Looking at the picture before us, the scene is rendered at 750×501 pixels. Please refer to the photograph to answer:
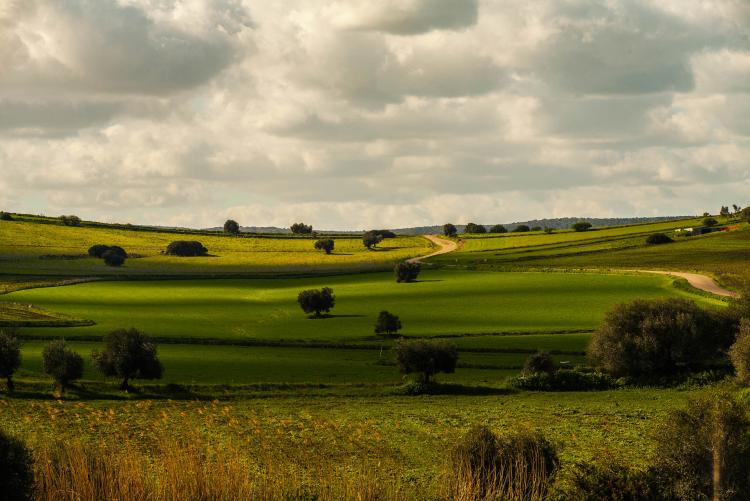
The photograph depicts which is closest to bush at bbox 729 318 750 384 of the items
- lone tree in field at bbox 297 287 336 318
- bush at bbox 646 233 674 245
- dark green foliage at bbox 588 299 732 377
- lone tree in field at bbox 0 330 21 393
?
dark green foliage at bbox 588 299 732 377

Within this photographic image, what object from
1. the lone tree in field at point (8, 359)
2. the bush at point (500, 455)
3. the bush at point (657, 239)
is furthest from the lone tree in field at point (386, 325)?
the bush at point (657, 239)

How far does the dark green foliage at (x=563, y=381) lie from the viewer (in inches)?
2746

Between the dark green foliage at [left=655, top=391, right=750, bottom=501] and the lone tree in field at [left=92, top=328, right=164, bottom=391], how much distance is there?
48.0m

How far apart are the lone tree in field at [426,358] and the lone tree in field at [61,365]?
26178mm

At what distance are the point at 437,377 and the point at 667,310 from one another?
21.4m

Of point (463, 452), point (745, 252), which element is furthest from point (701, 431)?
point (745, 252)

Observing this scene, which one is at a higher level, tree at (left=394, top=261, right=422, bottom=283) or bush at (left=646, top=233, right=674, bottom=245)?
bush at (left=646, top=233, right=674, bottom=245)

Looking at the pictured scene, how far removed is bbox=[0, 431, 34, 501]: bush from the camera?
2289 centimetres

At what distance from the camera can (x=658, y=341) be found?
242 feet

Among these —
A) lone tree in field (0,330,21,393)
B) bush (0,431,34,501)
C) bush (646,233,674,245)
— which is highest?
bush (646,233,674,245)

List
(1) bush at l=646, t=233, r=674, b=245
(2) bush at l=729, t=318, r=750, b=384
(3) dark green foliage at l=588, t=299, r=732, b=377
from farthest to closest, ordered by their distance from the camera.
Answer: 1. (1) bush at l=646, t=233, r=674, b=245
2. (3) dark green foliage at l=588, t=299, r=732, b=377
3. (2) bush at l=729, t=318, r=750, b=384

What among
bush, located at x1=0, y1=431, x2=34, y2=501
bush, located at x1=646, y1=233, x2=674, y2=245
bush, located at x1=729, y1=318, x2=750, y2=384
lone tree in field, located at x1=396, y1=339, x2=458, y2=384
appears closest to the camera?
bush, located at x1=0, y1=431, x2=34, y2=501

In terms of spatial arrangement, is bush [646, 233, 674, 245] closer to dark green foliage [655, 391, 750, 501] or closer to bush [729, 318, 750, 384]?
bush [729, 318, 750, 384]

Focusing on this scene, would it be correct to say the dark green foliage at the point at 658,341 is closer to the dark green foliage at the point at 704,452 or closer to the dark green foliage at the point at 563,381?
the dark green foliage at the point at 563,381
